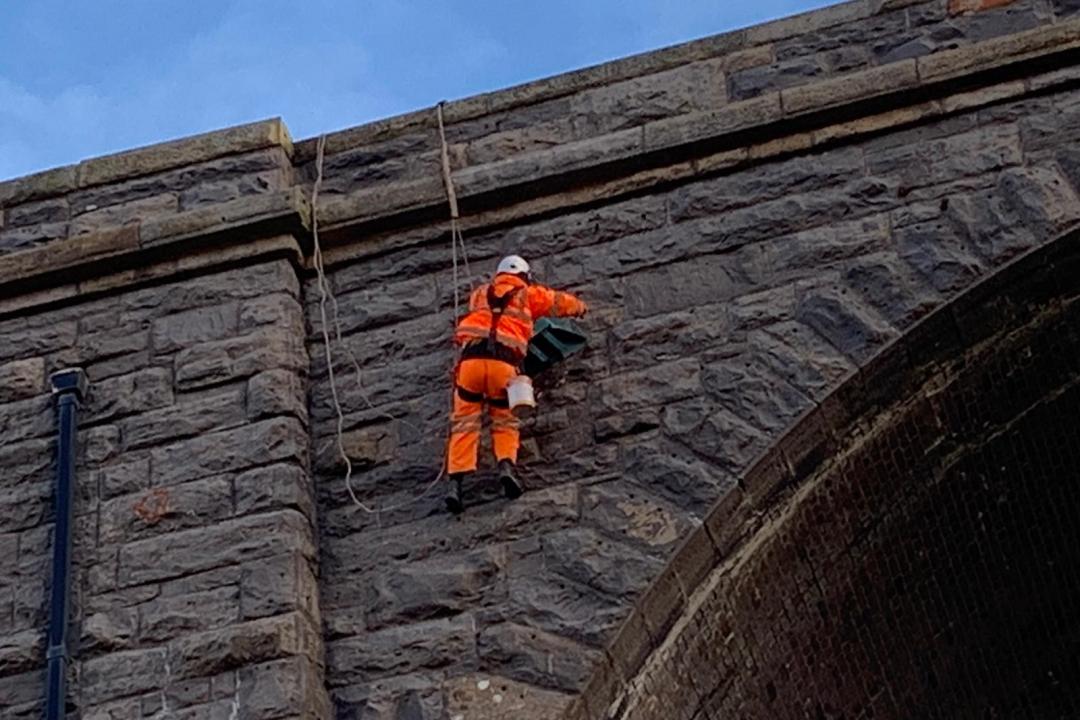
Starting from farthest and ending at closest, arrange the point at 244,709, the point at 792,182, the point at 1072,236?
the point at 792,182, the point at 1072,236, the point at 244,709

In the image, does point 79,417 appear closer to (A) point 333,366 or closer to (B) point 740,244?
(A) point 333,366

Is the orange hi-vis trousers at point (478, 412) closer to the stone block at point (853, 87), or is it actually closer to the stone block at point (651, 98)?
the stone block at point (651, 98)

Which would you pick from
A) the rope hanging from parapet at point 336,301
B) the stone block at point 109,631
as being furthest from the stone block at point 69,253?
the stone block at point 109,631

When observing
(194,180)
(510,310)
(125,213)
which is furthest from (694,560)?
A: (125,213)

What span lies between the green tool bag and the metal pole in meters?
1.64

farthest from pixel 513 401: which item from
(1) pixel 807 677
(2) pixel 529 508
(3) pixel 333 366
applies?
(1) pixel 807 677

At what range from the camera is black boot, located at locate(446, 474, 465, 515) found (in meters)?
7.74

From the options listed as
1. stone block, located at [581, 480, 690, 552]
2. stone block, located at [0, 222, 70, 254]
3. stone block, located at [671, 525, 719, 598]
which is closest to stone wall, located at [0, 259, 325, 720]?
stone block, located at [0, 222, 70, 254]

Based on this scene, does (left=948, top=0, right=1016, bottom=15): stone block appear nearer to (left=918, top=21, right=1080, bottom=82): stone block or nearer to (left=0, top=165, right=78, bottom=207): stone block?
(left=918, top=21, right=1080, bottom=82): stone block

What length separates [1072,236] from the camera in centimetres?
783

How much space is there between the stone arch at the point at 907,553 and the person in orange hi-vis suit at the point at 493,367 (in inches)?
29.9

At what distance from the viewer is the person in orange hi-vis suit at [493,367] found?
7.77 m

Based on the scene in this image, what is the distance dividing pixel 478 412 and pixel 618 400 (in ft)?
1.58

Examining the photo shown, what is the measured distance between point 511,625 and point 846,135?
2.25m
